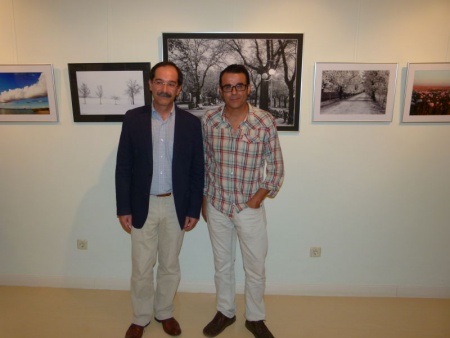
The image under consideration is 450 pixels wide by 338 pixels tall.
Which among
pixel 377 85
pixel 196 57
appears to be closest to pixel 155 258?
pixel 196 57

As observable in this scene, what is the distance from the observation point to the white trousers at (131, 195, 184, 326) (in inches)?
75.7

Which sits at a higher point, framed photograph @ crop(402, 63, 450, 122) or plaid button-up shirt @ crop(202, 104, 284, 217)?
framed photograph @ crop(402, 63, 450, 122)

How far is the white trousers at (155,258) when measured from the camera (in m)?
1.92

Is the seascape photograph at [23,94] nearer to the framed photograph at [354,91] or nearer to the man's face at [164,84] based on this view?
the man's face at [164,84]

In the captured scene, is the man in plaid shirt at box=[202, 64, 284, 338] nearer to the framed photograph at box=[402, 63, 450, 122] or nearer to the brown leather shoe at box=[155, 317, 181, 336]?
the brown leather shoe at box=[155, 317, 181, 336]

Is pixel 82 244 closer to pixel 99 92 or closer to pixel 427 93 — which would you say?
pixel 99 92

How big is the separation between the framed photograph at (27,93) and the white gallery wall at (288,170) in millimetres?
62

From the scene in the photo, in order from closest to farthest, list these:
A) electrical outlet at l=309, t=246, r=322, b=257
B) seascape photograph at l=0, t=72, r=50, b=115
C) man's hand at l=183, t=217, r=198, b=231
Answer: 1. man's hand at l=183, t=217, r=198, b=231
2. seascape photograph at l=0, t=72, r=50, b=115
3. electrical outlet at l=309, t=246, r=322, b=257

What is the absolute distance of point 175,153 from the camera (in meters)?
1.84

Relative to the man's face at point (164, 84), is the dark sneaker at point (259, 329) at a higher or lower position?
lower

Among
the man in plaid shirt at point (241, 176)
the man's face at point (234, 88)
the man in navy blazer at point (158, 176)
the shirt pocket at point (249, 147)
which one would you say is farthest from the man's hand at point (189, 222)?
the man's face at point (234, 88)

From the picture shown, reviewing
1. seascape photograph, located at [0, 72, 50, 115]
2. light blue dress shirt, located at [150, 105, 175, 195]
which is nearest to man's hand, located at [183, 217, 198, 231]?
light blue dress shirt, located at [150, 105, 175, 195]

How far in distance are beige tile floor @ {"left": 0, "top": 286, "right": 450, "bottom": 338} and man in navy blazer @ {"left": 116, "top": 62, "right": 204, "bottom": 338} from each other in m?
0.38

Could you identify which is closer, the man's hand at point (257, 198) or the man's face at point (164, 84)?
the man's face at point (164, 84)
